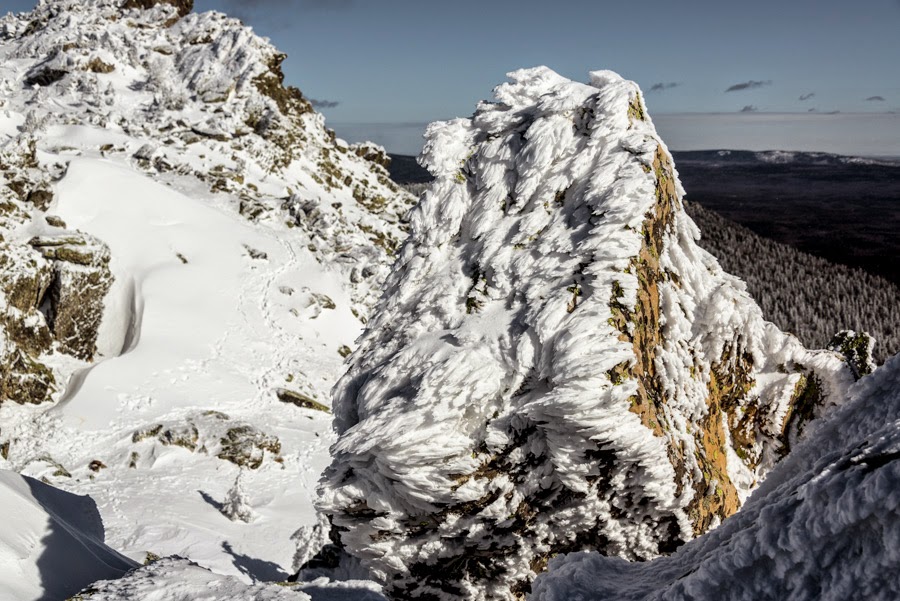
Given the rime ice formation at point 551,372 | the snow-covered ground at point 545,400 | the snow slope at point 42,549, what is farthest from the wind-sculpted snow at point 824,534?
the snow slope at point 42,549

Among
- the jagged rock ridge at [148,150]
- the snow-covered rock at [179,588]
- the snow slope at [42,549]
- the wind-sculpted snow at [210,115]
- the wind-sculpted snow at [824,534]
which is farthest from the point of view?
the wind-sculpted snow at [210,115]

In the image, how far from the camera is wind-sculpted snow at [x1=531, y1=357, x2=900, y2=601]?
155cm

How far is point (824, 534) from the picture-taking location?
1.66 m

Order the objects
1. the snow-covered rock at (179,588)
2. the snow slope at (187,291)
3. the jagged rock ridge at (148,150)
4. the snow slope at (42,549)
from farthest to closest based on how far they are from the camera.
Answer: the jagged rock ridge at (148,150) < the snow slope at (187,291) < the snow slope at (42,549) < the snow-covered rock at (179,588)

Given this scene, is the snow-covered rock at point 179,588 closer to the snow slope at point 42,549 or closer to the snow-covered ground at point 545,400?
the snow-covered ground at point 545,400

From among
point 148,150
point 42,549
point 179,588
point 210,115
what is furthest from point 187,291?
point 210,115

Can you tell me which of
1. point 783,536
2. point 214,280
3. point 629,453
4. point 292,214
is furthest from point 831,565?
point 292,214

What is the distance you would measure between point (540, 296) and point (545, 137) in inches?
55.3

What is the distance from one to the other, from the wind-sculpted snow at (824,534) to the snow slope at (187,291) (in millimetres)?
3128

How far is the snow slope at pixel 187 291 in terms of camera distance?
58.0 feet

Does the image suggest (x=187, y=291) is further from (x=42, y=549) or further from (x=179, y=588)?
(x=179, y=588)

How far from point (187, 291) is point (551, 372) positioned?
90.1ft

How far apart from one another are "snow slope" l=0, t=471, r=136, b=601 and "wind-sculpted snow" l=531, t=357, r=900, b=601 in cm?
306

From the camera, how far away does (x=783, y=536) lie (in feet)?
5.87
